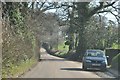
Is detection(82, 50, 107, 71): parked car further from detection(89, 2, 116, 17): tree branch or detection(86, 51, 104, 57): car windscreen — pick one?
detection(89, 2, 116, 17): tree branch

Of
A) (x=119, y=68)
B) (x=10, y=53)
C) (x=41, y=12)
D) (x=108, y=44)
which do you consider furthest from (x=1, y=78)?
(x=108, y=44)

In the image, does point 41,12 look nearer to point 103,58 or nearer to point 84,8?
point 84,8

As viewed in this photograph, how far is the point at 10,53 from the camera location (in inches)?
790

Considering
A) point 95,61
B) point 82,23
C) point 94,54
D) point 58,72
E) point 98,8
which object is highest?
point 98,8

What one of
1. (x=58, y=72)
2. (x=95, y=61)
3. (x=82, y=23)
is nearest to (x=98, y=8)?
(x=82, y=23)

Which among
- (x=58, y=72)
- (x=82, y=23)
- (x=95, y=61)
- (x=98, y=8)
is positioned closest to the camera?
(x=58, y=72)

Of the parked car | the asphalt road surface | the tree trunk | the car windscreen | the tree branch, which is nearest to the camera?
the asphalt road surface

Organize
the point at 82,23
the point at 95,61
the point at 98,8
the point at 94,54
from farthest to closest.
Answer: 1. the point at 82,23
2. the point at 98,8
3. the point at 94,54
4. the point at 95,61

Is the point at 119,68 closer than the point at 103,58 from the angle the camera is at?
Yes

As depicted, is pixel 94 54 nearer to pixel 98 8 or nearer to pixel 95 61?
pixel 95 61

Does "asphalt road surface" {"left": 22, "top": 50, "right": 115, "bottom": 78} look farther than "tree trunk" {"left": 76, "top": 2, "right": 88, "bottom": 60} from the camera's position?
No

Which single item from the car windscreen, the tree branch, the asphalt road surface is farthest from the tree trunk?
the car windscreen

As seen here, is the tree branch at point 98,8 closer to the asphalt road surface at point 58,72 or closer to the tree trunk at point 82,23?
the tree trunk at point 82,23

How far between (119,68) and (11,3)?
9630mm
